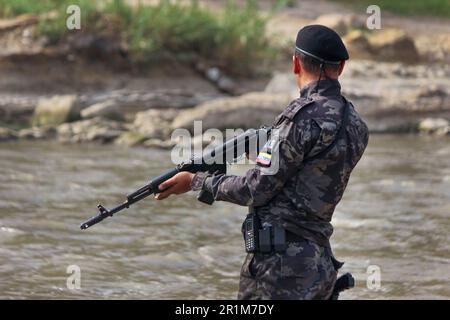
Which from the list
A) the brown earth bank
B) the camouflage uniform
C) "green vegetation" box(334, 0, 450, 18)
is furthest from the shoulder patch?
"green vegetation" box(334, 0, 450, 18)

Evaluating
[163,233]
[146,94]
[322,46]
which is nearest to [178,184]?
[322,46]

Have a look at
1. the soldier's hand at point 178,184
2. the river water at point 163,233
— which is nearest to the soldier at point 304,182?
the soldier's hand at point 178,184

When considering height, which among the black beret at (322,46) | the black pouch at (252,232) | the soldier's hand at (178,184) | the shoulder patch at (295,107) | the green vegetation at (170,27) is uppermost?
the green vegetation at (170,27)

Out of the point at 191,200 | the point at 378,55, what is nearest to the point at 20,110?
the point at 191,200

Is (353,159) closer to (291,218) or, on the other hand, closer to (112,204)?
(291,218)

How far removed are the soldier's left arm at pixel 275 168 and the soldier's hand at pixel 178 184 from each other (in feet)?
0.91

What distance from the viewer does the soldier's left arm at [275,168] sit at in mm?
4062

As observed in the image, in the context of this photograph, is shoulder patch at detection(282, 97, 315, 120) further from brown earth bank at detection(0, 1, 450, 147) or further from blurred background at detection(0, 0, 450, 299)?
brown earth bank at detection(0, 1, 450, 147)

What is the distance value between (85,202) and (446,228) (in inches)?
130

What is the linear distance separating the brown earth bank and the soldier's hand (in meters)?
8.55

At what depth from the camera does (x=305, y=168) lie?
4.14 meters

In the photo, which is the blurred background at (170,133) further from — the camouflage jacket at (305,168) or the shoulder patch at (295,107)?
the shoulder patch at (295,107)

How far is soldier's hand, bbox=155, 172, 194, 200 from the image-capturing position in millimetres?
4391

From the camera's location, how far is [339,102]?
4195 mm
